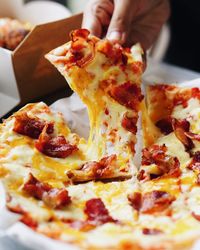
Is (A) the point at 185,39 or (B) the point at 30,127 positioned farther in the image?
(A) the point at 185,39

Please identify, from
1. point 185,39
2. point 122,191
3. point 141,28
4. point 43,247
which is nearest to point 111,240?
point 43,247

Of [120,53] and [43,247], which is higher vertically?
[120,53]

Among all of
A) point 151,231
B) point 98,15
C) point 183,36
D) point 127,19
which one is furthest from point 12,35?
point 151,231

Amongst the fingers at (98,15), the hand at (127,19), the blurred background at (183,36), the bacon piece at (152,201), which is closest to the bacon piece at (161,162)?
the bacon piece at (152,201)

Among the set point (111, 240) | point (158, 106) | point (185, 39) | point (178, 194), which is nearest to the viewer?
point (111, 240)

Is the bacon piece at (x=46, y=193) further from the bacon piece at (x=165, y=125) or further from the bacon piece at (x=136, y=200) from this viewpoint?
the bacon piece at (x=165, y=125)

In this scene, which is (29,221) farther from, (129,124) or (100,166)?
(129,124)

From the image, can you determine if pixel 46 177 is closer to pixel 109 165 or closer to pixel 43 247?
pixel 109 165
